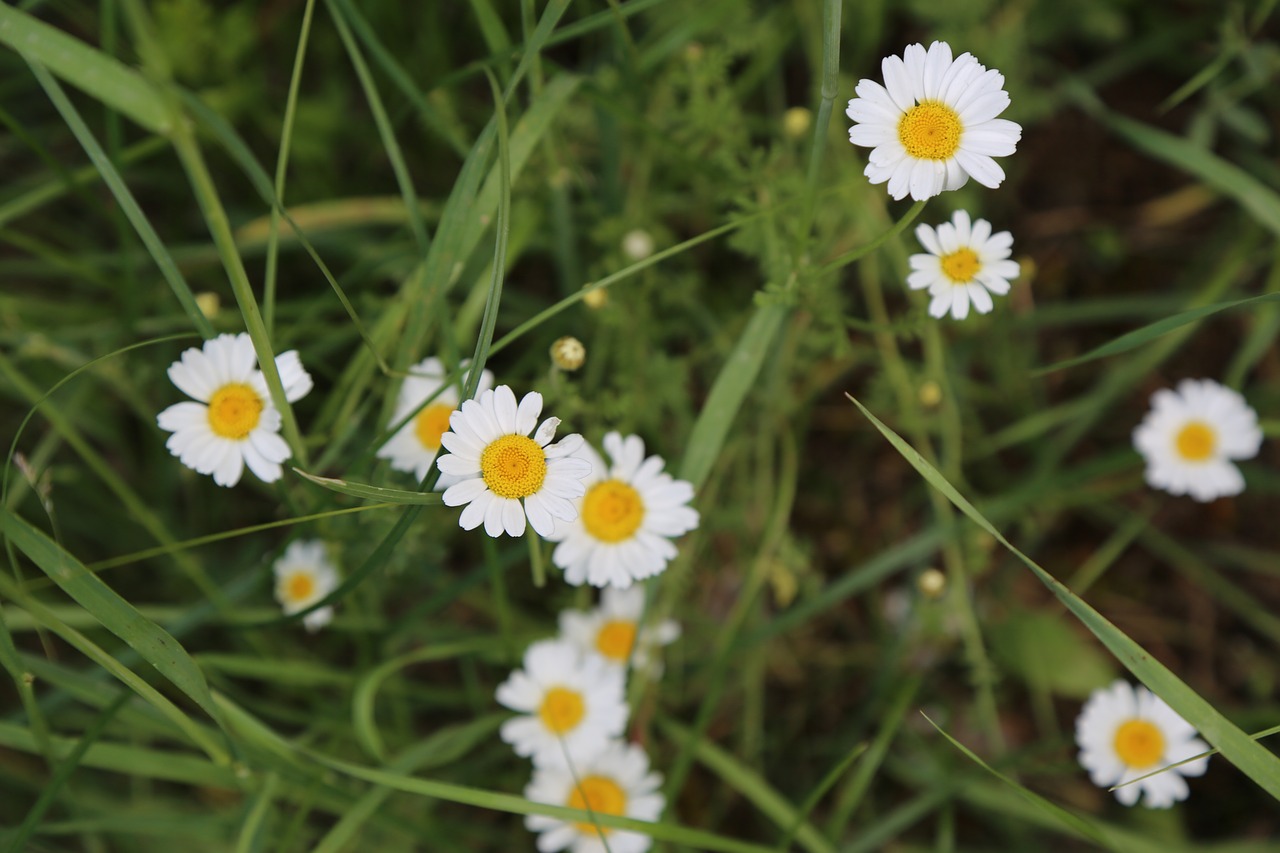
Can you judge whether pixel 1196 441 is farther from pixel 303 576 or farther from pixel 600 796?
pixel 303 576

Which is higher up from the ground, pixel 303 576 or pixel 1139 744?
pixel 303 576

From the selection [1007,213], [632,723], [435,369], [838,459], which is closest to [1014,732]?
[838,459]

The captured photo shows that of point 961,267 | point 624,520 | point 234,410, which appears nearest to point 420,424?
point 234,410

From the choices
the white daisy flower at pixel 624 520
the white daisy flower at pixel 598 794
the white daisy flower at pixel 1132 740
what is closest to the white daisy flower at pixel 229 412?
the white daisy flower at pixel 624 520

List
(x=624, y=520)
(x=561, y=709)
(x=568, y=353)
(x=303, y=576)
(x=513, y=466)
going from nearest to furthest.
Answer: (x=513, y=466) → (x=568, y=353) → (x=624, y=520) → (x=561, y=709) → (x=303, y=576)

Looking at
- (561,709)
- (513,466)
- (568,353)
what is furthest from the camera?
(561,709)
